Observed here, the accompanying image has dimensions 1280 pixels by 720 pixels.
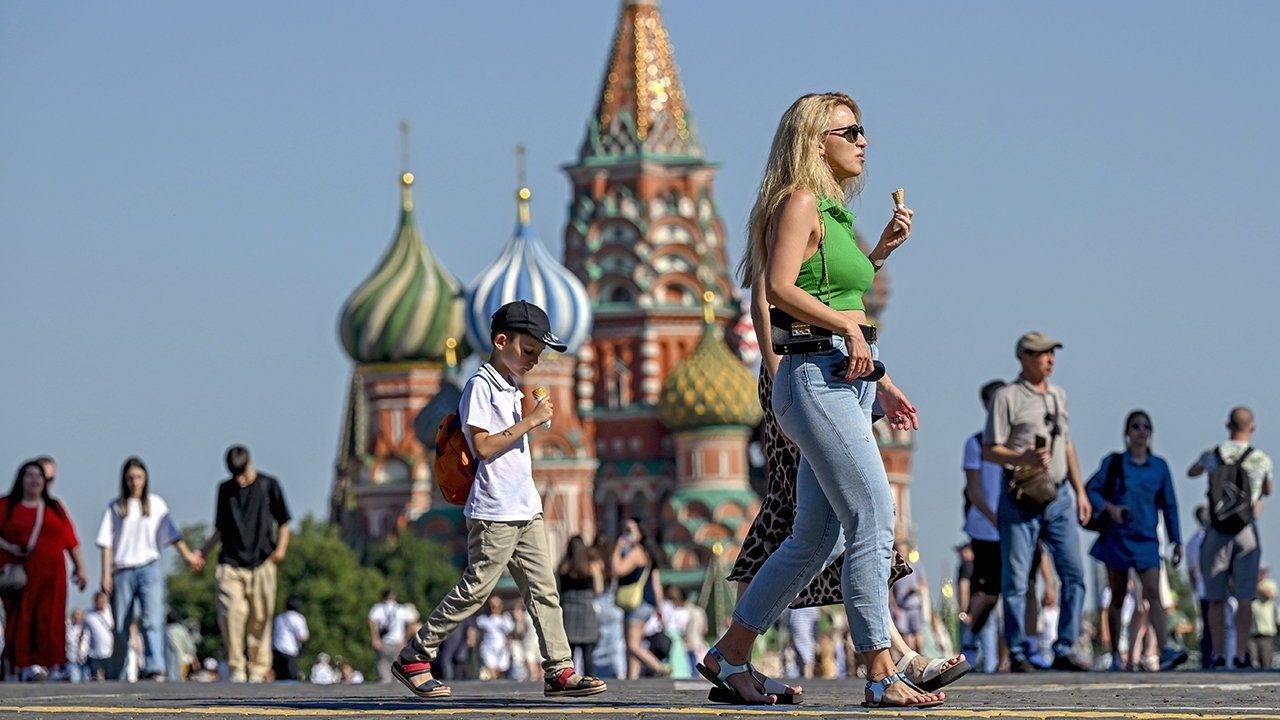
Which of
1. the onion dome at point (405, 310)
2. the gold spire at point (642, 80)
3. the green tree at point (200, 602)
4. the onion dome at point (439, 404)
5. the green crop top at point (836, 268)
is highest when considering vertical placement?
the gold spire at point (642, 80)

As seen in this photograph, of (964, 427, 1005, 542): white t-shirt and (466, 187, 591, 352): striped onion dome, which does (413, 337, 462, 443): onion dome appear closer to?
(466, 187, 591, 352): striped onion dome

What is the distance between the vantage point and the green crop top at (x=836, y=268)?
8.80 metres

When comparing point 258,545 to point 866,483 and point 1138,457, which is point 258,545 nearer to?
point 1138,457

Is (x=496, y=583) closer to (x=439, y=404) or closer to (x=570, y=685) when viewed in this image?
(x=570, y=685)

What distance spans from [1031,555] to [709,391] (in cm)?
6334

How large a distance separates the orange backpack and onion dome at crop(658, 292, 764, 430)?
6676 cm

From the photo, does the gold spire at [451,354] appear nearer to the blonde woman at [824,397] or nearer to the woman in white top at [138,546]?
the woman in white top at [138,546]

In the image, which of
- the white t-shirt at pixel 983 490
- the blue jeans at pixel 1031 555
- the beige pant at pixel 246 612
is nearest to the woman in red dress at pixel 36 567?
the beige pant at pixel 246 612

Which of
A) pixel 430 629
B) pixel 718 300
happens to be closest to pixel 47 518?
pixel 430 629

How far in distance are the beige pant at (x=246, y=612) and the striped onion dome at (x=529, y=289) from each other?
194ft

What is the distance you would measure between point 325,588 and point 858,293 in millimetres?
65477

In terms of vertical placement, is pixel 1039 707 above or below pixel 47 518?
below

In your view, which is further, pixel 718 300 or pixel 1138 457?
pixel 718 300

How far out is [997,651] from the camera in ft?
53.4
